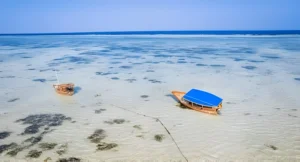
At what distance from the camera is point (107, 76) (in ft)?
74.1

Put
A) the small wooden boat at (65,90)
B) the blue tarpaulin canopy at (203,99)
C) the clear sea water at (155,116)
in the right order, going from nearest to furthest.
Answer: the clear sea water at (155,116) < the blue tarpaulin canopy at (203,99) < the small wooden boat at (65,90)

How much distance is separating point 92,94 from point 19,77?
37.2 feet

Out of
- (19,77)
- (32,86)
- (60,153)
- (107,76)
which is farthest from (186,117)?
(19,77)

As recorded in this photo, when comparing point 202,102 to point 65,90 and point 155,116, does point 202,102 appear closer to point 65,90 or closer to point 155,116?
point 155,116

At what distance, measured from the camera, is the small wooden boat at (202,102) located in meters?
12.8

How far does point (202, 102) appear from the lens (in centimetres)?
1294

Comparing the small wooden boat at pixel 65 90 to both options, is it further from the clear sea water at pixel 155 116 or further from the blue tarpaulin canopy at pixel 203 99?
the blue tarpaulin canopy at pixel 203 99

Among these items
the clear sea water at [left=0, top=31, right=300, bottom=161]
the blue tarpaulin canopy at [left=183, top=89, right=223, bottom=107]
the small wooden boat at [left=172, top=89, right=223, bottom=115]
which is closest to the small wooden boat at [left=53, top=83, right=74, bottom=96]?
the clear sea water at [left=0, top=31, right=300, bottom=161]

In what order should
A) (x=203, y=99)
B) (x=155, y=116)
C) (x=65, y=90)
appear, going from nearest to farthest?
(x=155, y=116) → (x=203, y=99) → (x=65, y=90)

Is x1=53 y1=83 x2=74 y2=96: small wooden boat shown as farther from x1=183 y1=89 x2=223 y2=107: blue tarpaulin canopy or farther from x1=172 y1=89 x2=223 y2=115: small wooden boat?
x1=183 y1=89 x2=223 y2=107: blue tarpaulin canopy

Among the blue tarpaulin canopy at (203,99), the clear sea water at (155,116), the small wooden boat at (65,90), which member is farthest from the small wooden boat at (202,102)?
the small wooden boat at (65,90)

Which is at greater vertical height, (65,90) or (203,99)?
(203,99)

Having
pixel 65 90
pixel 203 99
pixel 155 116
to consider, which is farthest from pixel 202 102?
pixel 65 90

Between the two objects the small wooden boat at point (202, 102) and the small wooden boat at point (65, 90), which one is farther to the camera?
the small wooden boat at point (65, 90)
